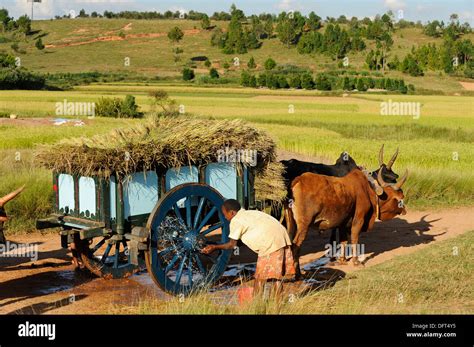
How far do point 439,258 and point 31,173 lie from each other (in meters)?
7.74

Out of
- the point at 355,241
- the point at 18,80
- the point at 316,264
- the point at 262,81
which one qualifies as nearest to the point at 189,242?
the point at 316,264

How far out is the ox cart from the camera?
825cm

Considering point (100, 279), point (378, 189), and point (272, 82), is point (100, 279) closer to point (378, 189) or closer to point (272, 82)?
point (378, 189)

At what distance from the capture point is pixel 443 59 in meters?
79.4

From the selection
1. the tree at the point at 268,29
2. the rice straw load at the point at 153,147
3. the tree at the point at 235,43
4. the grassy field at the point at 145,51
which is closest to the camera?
the rice straw load at the point at 153,147

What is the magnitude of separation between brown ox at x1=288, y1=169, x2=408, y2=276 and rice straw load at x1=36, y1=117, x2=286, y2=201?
2.87 feet

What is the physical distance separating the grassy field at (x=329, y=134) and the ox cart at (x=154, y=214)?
101 cm

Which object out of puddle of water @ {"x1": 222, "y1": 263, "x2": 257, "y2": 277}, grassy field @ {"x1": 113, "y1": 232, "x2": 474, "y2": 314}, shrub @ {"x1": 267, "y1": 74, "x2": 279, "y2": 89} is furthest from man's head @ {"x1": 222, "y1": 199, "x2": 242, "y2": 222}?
shrub @ {"x1": 267, "y1": 74, "x2": 279, "y2": 89}

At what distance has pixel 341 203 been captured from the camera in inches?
404

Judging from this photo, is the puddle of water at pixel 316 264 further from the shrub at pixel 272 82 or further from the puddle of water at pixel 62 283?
the shrub at pixel 272 82

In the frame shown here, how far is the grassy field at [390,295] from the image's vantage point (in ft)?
23.1

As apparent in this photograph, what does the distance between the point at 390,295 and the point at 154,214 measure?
2.59m

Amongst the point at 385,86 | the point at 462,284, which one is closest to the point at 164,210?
the point at 462,284

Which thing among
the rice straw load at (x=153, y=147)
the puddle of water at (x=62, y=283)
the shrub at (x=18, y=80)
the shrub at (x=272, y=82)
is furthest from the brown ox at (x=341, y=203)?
the shrub at (x=272, y=82)
